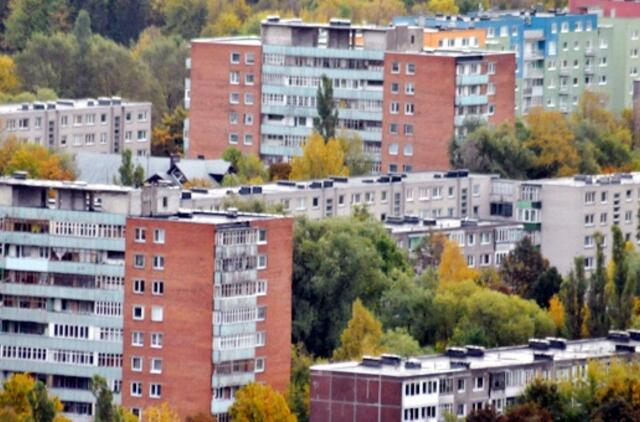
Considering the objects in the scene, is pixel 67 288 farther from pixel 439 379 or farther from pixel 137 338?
pixel 439 379

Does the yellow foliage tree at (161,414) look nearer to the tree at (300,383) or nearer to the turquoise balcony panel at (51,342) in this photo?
the tree at (300,383)

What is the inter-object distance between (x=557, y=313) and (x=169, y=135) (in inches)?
1779

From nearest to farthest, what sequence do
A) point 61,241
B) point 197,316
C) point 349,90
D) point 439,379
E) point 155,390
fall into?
point 439,379
point 197,316
point 155,390
point 61,241
point 349,90

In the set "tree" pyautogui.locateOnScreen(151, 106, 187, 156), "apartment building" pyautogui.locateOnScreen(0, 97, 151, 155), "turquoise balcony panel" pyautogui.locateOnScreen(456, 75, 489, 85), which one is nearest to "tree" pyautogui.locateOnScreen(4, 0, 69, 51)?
"tree" pyautogui.locateOnScreen(151, 106, 187, 156)

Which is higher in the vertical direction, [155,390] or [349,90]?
[349,90]

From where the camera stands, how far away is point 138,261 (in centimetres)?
9544

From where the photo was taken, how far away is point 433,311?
102688 millimetres

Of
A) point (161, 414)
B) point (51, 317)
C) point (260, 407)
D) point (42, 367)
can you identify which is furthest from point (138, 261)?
point (260, 407)

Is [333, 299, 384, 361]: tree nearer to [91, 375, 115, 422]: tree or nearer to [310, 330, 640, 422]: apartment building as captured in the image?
[310, 330, 640, 422]: apartment building

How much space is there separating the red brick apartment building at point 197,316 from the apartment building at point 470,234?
1837cm

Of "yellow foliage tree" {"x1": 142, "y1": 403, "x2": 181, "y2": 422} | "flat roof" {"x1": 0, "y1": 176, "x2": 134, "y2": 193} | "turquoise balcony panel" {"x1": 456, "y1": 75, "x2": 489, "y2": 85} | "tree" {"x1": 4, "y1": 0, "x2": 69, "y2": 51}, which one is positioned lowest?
"yellow foliage tree" {"x1": 142, "y1": 403, "x2": 181, "y2": 422}

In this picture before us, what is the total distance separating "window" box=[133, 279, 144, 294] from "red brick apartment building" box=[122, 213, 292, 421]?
1.0 inches

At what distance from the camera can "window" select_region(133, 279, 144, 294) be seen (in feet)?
313

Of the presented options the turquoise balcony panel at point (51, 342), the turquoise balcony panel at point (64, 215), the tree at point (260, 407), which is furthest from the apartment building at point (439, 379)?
the turquoise balcony panel at point (64, 215)
